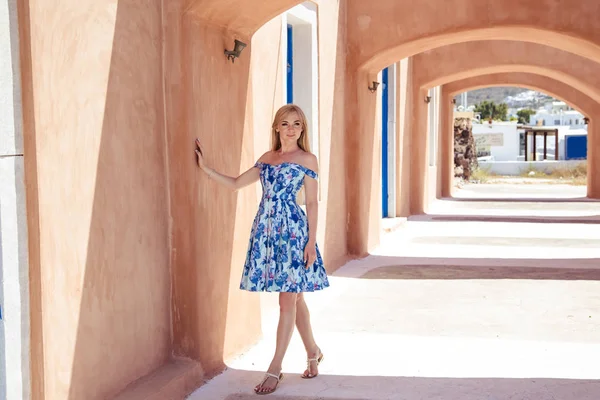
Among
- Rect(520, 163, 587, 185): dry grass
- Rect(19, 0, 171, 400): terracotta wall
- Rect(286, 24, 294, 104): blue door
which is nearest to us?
Rect(19, 0, 171, 400): terracotta wall

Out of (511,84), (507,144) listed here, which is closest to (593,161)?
(511,84)

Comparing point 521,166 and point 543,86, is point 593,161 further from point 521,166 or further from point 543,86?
point 521,166

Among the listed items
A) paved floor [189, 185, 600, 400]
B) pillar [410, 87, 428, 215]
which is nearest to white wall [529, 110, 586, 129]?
pillar [410, 87, 428, 215]

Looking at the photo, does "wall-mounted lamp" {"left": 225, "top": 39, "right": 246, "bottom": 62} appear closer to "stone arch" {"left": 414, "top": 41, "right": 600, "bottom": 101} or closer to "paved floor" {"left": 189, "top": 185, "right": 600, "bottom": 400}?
"paved floor" {"left": 189, "top": 185, "right": 600, "bottom": 400}

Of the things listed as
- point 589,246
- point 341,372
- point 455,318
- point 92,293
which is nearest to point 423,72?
point 589,246

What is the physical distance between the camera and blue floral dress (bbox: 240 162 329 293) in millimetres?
4199

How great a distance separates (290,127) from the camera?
432 cm

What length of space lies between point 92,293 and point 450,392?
2046 millimetres

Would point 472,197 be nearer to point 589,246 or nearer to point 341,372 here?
point 589,246

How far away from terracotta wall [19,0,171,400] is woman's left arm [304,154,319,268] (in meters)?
0.79

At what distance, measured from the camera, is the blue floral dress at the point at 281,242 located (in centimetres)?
420

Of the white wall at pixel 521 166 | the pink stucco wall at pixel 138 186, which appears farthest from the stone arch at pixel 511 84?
the white wall at pixel 521 166

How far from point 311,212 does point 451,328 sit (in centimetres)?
216

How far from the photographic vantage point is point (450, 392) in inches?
170
